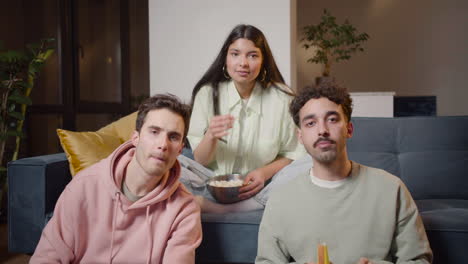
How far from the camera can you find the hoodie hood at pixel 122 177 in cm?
149

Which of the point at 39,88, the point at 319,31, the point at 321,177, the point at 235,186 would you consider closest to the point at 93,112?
the point at 39,88

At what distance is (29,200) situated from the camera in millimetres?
1963

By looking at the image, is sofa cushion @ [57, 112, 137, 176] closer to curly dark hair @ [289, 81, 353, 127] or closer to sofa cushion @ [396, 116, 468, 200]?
curly dark hair @ [289, 81, 353, 127]

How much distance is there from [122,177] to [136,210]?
0.13 m

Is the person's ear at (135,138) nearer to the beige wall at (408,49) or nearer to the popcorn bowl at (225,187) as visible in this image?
the popcorn bowl at (225,187)

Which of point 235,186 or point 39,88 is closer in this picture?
point 235,186

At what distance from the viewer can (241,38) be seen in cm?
202

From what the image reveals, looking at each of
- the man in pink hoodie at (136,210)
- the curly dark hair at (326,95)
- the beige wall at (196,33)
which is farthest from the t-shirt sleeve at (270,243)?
the beige wall at (196,33)

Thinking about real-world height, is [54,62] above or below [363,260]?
above

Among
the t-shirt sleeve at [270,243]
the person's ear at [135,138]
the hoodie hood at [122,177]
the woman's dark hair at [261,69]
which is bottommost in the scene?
the t-shirt sleeve at [270,243]

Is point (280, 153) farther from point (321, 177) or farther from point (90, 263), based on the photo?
point (90, 263)

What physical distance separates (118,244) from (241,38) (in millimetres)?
1089

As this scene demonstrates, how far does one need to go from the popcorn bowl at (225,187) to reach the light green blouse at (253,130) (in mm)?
128

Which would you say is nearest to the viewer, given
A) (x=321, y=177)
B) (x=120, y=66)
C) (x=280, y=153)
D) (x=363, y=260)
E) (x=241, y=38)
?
(x=363, y=260)
